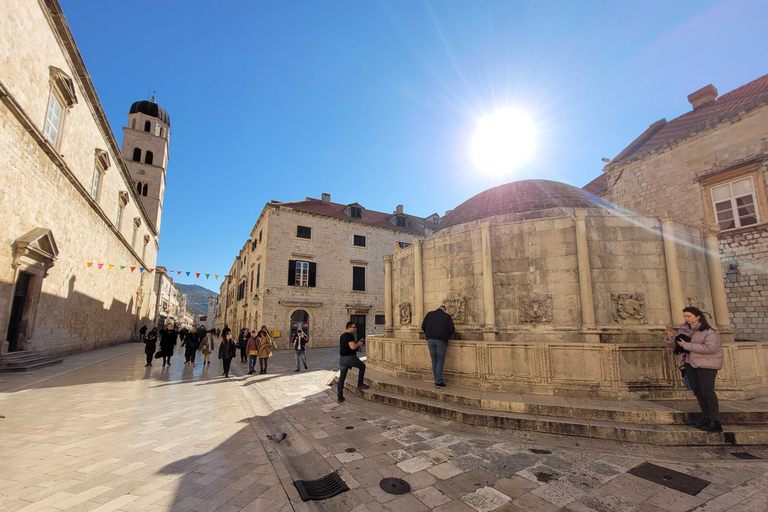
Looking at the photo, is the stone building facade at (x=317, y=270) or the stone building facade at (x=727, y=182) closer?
the stone building facade at (x=727, y=182)

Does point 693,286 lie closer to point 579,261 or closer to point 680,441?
point 579,261

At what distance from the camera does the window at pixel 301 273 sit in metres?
25.5

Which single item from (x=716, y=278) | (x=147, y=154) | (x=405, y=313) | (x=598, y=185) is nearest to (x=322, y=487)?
(x=405, y=313)

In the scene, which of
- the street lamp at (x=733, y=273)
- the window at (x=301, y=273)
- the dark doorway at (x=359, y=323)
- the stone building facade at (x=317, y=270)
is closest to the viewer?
the street lamp at (x=733, y=273)

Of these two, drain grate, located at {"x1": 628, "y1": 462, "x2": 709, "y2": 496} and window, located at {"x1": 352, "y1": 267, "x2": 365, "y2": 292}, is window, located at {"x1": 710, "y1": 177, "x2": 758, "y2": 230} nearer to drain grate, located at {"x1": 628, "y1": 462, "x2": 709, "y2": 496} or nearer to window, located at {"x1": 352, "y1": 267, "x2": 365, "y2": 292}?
drain grate, located at {"x1": 628, "y1": 462, "x2": 709, "y2": 496}

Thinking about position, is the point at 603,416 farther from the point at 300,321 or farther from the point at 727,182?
the point at 300,321

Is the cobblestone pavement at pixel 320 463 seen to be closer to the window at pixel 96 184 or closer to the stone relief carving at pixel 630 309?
the stone relief carving at pixel 630 309

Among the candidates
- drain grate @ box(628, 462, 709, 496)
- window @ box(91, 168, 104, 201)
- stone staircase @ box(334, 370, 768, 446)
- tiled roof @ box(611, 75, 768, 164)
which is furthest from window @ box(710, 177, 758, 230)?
window @ box(91, 168, 104, 201)

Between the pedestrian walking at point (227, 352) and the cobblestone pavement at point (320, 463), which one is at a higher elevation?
the pedestrian walking at point (227, 352)

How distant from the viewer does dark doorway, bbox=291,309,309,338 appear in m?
25.0

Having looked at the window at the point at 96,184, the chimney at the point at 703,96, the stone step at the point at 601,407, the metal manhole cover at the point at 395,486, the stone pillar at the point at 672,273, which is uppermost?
the chimney at the point at 703,96

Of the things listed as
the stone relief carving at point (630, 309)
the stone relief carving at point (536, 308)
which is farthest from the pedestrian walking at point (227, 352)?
the stone relief carving at point (630, 309)

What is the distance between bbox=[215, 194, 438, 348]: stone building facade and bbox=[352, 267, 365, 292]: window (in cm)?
8

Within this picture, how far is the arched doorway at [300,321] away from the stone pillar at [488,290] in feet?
65.2
